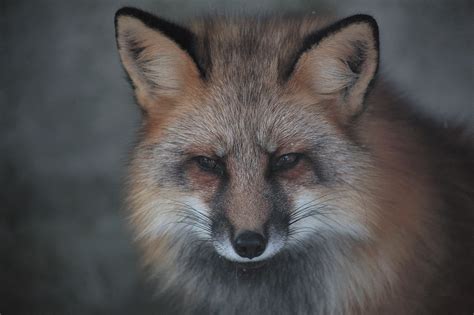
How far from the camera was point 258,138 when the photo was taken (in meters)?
2.37

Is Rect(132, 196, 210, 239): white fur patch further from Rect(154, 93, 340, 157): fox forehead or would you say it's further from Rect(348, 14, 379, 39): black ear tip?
Rect(348, 14, 379, 39): black ear tip

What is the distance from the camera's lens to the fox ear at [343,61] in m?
2.28

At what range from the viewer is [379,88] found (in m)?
2.65

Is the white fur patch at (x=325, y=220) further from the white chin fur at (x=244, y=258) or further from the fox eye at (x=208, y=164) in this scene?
the fox eye at (x=208, y=164)

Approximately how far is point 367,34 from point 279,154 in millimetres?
514

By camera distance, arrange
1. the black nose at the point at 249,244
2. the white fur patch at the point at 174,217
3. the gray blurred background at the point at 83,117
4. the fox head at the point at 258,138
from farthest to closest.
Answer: the gray blurred background at the point at 83,117, the white fur patch at the point at 174,217, the fox head at the point at 258,138, the black nose at the point at 249,244

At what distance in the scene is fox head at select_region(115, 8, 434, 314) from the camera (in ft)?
7.68

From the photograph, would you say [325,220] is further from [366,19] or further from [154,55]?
[154,55]

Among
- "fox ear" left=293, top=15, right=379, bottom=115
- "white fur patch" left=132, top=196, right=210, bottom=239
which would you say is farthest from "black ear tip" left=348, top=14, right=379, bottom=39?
"white fur patch" left=132, top=196, right=210, bottom=239

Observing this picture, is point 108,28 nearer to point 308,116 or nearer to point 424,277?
point 308,116

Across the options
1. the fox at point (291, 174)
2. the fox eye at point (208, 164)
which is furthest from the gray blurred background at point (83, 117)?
the fox eye at point (208, 164)

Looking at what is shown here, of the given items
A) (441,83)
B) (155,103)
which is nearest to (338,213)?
(155,103)

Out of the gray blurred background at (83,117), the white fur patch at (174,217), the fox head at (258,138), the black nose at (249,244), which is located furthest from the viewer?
the gray blurred background at (83,117)

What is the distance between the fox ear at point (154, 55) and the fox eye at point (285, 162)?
43 cm
